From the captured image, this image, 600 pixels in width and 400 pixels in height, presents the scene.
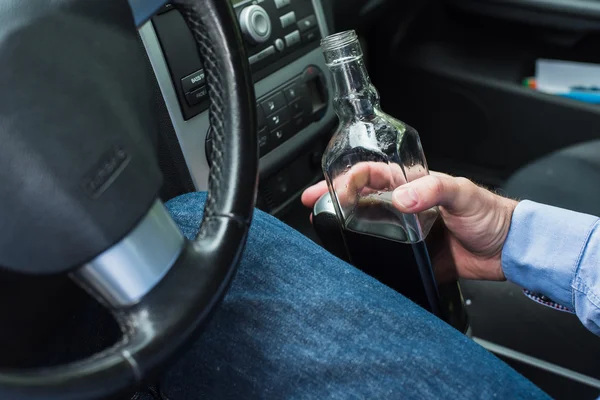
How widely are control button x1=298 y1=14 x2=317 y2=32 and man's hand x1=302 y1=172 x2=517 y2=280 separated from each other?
239 millimetres

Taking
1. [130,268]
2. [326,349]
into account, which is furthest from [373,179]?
[130,268]

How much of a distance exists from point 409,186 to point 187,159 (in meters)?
0.27

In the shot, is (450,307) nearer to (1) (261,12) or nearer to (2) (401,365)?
(2) (401,365)

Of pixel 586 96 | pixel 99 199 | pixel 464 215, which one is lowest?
pixel 586 96

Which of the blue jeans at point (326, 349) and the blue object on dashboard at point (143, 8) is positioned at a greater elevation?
the blue object on dashboard at point (143, 8)

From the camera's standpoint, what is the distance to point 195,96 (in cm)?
73

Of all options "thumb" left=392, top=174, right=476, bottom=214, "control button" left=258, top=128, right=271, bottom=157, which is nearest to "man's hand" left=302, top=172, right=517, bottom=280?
"thumb" left=392, top=174, right=476, bottom=214

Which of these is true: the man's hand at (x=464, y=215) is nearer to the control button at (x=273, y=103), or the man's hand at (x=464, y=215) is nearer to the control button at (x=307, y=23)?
the control button at (x=273, y=103)

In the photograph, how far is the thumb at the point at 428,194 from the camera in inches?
22.3

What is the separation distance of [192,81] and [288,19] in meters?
0.18

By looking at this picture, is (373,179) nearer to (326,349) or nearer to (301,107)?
(326,349)

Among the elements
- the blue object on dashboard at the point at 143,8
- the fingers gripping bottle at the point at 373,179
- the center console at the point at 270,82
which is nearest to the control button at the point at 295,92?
the center console at the point at 270,82

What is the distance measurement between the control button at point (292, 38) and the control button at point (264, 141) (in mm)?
119

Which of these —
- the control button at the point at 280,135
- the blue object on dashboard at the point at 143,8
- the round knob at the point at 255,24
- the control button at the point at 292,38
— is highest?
the blue object on dashboard at the point at 143,8
